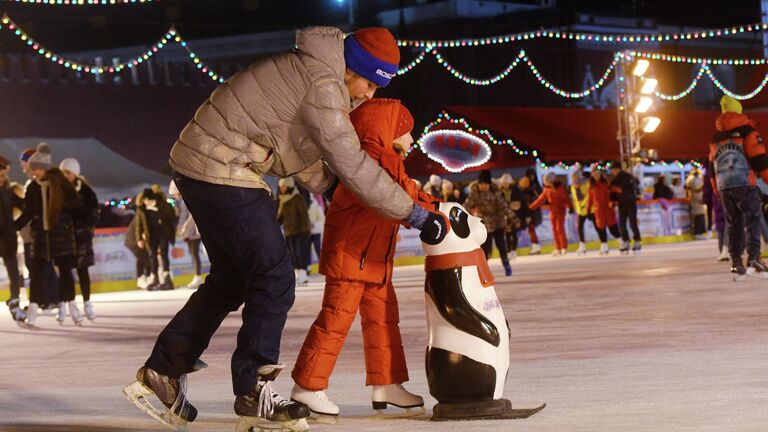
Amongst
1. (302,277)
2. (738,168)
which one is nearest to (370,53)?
(738,168)

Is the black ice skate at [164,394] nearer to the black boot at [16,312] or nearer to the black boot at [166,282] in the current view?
the black boot at [16,312]

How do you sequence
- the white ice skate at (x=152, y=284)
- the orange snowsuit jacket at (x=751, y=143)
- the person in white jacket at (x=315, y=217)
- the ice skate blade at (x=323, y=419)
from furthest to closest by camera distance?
the person in white jacket at (x=315, y=217), the white ice skate at (x=152, y=284), the orange snowsuit jacket at (x=751, y=143), the ice skate blade at (x=323, y=419)

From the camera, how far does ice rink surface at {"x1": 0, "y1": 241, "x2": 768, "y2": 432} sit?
4973 mm

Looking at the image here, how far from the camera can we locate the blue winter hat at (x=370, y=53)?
4.92 meters

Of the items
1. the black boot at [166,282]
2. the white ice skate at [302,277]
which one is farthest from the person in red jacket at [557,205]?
the black boot at [166,282]

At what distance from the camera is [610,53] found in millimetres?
46000

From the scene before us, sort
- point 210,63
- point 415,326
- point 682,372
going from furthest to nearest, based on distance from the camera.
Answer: point 210,63
point 415,326
point 682,372

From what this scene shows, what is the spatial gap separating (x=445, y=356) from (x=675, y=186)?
91.5ft

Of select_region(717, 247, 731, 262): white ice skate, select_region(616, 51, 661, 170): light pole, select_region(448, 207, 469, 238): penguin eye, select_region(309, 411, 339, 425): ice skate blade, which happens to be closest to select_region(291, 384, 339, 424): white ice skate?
select_region(309, 411, 339, 425): ice skate blade

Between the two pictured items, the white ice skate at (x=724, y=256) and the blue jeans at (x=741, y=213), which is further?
the white ice skate at (x=724, y=256)

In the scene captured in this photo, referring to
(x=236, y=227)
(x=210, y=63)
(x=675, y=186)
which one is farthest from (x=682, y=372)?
(x=210, y=63)

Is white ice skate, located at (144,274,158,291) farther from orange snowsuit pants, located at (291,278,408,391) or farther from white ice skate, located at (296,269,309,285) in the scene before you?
orange snowsuit pants, located at (291,278,408,391)

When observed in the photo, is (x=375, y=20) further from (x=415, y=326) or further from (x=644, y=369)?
(x=644, y=369)

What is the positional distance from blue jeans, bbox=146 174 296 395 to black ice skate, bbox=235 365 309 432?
0.03 m
